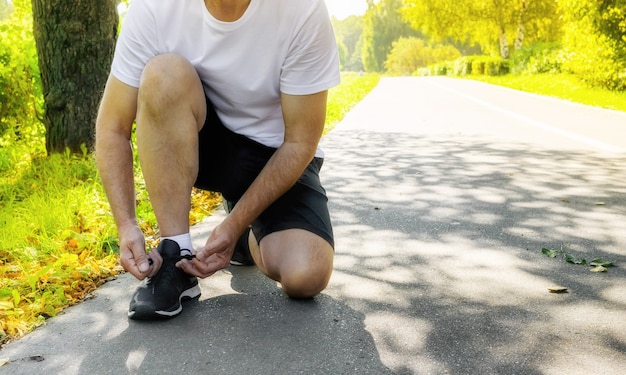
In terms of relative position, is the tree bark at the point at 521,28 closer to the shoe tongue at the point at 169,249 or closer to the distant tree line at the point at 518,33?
the distant tree line at the point at 518,33

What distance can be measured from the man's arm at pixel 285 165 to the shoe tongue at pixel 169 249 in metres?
0.06

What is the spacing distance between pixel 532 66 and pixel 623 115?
17.9m

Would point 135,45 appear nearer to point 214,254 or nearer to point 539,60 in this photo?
point 214,254

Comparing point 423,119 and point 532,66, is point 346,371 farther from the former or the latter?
point 532,66

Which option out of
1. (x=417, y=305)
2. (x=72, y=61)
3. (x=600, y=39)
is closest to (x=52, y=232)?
(x=417, y=305)

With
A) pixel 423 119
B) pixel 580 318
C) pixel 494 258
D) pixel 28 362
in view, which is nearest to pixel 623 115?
pixel 423 119

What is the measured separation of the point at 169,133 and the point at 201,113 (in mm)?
184

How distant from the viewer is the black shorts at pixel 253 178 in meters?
2.60

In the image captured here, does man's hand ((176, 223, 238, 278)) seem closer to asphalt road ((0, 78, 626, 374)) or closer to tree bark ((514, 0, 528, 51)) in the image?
asphalt road ((0, 78, 626, 374))

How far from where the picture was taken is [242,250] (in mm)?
2969

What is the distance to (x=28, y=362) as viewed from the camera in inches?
80.0

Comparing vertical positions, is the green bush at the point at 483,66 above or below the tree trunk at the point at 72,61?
below

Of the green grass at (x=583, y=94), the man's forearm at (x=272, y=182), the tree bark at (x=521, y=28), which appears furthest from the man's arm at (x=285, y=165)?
the tree bark at (x=521, y=28)

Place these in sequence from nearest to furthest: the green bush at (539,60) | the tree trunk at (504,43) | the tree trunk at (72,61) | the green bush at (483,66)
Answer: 1. the tree trunk at (72,61)
2. the green bush at (539,60)
3. the green bush at (483,66)
4. the tree trunk at (504,43)
